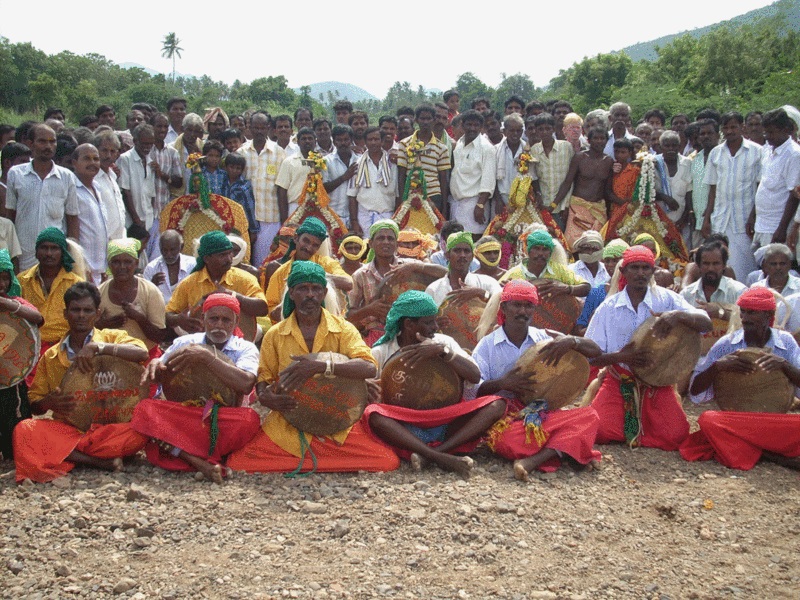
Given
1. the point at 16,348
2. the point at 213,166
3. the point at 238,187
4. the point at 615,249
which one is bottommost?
the point at 16,348

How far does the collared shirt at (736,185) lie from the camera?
9070 mm

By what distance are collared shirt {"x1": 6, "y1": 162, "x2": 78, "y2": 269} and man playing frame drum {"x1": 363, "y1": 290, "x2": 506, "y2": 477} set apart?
3.71 meters

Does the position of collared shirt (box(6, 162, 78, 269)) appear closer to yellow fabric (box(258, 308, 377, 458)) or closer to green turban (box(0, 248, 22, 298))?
green turban (box(0, 248, 22, 298))

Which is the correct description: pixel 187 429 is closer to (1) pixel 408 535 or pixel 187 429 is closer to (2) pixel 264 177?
(1) pixel 408 535

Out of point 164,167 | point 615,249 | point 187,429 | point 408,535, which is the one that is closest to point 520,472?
point 408,535

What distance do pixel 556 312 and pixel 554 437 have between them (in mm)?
1795

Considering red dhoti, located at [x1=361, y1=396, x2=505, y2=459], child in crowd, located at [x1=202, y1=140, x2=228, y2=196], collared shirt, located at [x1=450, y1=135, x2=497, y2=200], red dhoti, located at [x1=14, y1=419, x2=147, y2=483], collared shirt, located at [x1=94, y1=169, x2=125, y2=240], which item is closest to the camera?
red dhoti, located at [x1=14, y1=419, x2=147, y2=483]

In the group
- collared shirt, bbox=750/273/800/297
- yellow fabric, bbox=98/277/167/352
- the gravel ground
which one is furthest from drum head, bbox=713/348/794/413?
yellow fabric, bbox=98/277/167/352

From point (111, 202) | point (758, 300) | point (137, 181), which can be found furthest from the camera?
point (137, 181)

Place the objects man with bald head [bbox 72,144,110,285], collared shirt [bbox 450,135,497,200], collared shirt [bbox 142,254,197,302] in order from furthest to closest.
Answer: collared shirt [bbox 450,135,497,200] → man with bald head [bbox 72,144,110,285] → collared shirt [bbox 142,254,197,302]

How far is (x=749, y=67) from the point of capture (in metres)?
27.7

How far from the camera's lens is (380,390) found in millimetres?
5578

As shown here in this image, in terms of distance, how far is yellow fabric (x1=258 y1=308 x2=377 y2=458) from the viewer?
17.7 feet

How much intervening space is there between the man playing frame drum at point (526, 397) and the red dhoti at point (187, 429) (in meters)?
1.58
